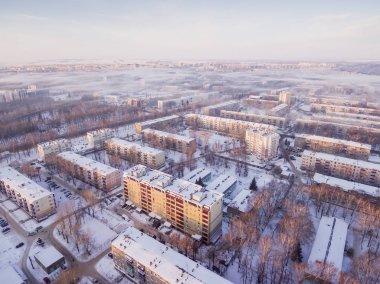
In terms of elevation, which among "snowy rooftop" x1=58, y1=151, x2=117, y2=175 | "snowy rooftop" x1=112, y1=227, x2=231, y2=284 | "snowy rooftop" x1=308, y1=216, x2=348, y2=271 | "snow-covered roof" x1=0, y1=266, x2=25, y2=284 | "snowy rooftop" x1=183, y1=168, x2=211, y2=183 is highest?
"snowy rooftop" x1=58, y1=151, x2=117, y2=175

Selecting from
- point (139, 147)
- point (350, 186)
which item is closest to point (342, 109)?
point (350, 186)

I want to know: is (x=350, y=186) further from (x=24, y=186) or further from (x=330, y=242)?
(x=24, y=186)

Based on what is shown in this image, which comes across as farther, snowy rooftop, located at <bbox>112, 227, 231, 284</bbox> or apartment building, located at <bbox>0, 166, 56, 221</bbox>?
apartment building, located at <bbox>0, 166, 56, 221</bbox>

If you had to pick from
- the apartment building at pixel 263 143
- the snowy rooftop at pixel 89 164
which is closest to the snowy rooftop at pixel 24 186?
the snowy rooftop at pixel 89 164

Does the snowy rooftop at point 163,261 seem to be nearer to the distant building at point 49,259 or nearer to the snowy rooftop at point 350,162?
the distant building at point 49,259

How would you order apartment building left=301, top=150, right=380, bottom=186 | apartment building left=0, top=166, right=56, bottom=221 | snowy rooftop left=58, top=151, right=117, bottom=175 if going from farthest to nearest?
apartment building left=301, top=150, right=380, bottom=186 → snowy rooftop left=58, top=151, right=117, bottom=175 → apartment building left=0, top=166, right=56, bottom=221

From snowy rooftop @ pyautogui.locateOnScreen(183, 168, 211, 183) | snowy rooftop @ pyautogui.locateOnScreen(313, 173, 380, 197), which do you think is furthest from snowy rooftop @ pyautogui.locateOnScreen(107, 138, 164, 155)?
snowy rooftop @ pyautogui.locateOnScreen(313, 173, 380, 197)

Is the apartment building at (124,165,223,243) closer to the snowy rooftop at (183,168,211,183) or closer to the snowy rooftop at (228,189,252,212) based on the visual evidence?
the snowy rooftop at (228,189,252,212)
